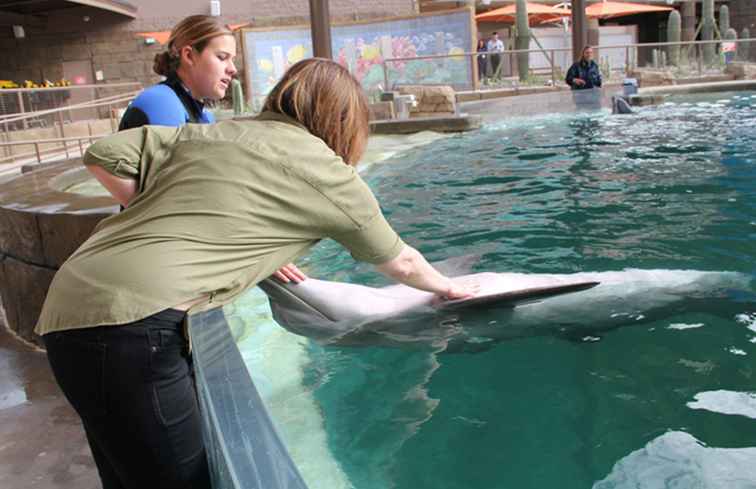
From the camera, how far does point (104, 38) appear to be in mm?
24234

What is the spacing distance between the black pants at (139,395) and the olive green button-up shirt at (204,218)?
46 mm

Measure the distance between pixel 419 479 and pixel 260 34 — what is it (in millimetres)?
16991

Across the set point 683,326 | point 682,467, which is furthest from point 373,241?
point 683,326

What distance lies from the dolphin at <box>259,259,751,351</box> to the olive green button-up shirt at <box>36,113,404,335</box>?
0.97 meters

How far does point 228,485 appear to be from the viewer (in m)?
1.31

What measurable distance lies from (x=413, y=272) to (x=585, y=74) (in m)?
14.1

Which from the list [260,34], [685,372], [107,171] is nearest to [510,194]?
[685,372]

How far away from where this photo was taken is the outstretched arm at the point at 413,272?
1.99 metres

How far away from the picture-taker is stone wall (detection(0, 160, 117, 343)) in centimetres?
395

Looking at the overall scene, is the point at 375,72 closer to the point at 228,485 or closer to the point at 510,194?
the point at 510,194

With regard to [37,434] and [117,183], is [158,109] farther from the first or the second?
[37,434]

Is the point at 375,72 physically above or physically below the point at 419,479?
above

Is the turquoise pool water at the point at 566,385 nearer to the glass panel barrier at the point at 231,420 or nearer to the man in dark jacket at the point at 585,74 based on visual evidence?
the glass panel barrier at the point at 231,420

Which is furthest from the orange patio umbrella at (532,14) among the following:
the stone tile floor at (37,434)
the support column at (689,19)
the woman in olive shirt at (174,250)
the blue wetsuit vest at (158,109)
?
the woman in olive shirt at (174,250)
